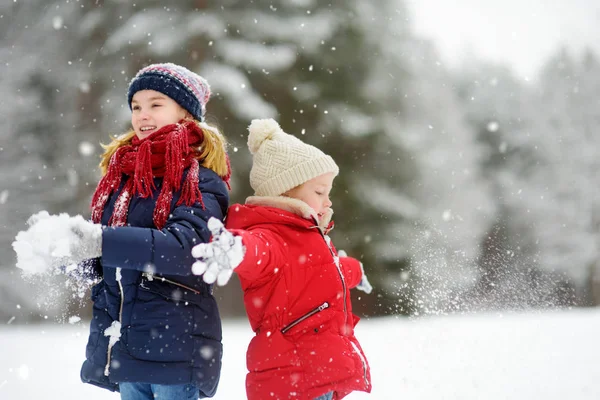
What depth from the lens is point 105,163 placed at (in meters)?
2.31

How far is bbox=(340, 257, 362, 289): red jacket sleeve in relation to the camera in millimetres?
2744

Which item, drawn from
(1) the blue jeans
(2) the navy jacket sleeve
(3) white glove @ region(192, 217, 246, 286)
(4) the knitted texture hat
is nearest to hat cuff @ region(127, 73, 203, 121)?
(4) the knitted texture hat

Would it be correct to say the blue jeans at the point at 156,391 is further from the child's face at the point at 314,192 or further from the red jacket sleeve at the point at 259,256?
the child's face at the point at 314,192

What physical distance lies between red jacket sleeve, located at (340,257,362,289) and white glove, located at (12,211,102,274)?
147 cm

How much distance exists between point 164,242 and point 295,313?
0.60 meters

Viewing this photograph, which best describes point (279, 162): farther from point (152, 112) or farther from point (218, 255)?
point (218, 255)

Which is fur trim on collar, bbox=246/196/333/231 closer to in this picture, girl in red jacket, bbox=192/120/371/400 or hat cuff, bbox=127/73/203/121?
girl in red jacket, bbox=192/120/371/400

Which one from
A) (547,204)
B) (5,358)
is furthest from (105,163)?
(547,204)

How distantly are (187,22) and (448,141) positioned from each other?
4.23 m

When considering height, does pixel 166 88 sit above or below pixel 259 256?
above

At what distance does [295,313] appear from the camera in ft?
6.73

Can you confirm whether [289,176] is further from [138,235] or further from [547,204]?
[547,204]

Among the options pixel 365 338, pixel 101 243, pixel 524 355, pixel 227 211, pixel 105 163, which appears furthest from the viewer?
pixel 365 338

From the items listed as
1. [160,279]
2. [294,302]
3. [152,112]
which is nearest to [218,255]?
[160,279]
